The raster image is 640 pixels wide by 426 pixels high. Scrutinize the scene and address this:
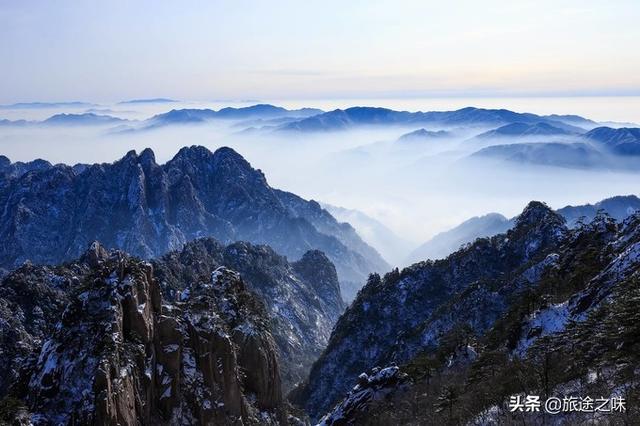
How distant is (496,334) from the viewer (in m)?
69.3

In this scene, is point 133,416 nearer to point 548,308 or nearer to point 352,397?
point 352,397

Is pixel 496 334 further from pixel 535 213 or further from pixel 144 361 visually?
pixel 535 213

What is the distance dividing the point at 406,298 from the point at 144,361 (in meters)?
83.8

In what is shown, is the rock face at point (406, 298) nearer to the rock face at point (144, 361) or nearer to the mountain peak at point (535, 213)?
the mountain peak at point (535, 213)

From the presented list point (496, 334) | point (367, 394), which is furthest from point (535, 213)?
point (367, 394)

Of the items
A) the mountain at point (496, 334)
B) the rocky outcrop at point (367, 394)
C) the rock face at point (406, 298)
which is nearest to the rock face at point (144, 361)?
the mountain at point (496, 334)

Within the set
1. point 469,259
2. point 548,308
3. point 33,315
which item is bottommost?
point 33,315

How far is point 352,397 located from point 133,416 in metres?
25.7

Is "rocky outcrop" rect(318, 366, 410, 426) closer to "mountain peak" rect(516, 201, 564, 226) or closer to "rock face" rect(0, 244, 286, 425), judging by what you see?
"rock face" rect(0, 244, 286, 425)

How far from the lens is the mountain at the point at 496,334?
38531mm

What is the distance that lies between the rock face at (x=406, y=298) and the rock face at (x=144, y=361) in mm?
47252

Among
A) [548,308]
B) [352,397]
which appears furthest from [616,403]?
[352,397]

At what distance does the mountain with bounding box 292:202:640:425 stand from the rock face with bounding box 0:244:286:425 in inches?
556

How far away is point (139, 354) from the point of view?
205 ft
